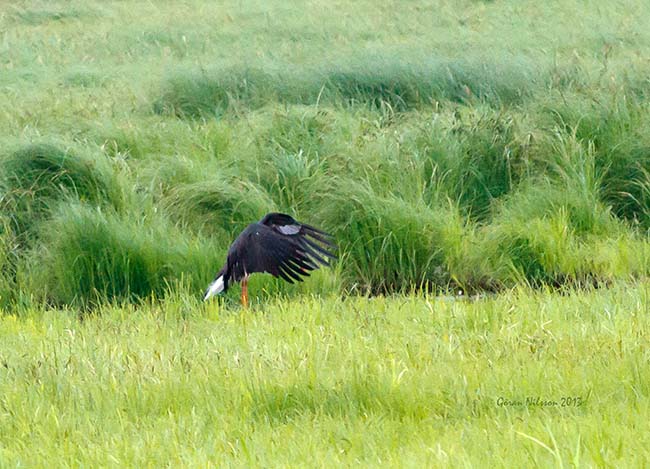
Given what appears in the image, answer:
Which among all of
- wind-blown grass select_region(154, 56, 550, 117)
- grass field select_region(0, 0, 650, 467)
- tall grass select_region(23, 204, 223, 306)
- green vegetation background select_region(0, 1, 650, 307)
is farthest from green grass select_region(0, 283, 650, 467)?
wind-blown grass select_region(154, 56, 550, 117)

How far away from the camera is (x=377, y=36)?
15414 mm

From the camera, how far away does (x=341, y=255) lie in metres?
6.73

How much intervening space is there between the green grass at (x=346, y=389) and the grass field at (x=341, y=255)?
1cm

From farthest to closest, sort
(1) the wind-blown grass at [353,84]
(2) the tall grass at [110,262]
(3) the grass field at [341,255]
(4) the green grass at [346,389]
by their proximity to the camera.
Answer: (1) the wind-blown grass at [353,84], (2) the tall grass at [110,262], (3) the grass field at [341,255], (4) the green grass at [346,389]

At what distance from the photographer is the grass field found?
3.50 m

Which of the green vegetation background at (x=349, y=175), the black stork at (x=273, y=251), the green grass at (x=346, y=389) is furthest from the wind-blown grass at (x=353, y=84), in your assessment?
the green grass at (x=346, y=389)

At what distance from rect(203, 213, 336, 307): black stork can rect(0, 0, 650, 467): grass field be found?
0.68 feet

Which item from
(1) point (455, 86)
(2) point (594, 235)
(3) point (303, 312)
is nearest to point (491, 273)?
(2) point (594, 235)

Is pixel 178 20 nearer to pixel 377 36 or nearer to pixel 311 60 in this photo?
pixel 377 36

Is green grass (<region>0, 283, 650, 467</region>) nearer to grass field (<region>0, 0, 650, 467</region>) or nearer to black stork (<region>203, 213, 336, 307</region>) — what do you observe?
grass field (<region>0, 0, 650, 467</region>)

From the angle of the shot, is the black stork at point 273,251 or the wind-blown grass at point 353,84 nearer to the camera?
the black stork at point 273,251

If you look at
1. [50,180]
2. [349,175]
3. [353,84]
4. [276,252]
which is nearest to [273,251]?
[276,252]

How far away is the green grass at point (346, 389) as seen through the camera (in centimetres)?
320

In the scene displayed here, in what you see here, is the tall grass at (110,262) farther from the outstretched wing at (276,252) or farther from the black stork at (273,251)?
the outstretched wing at (276,252)
